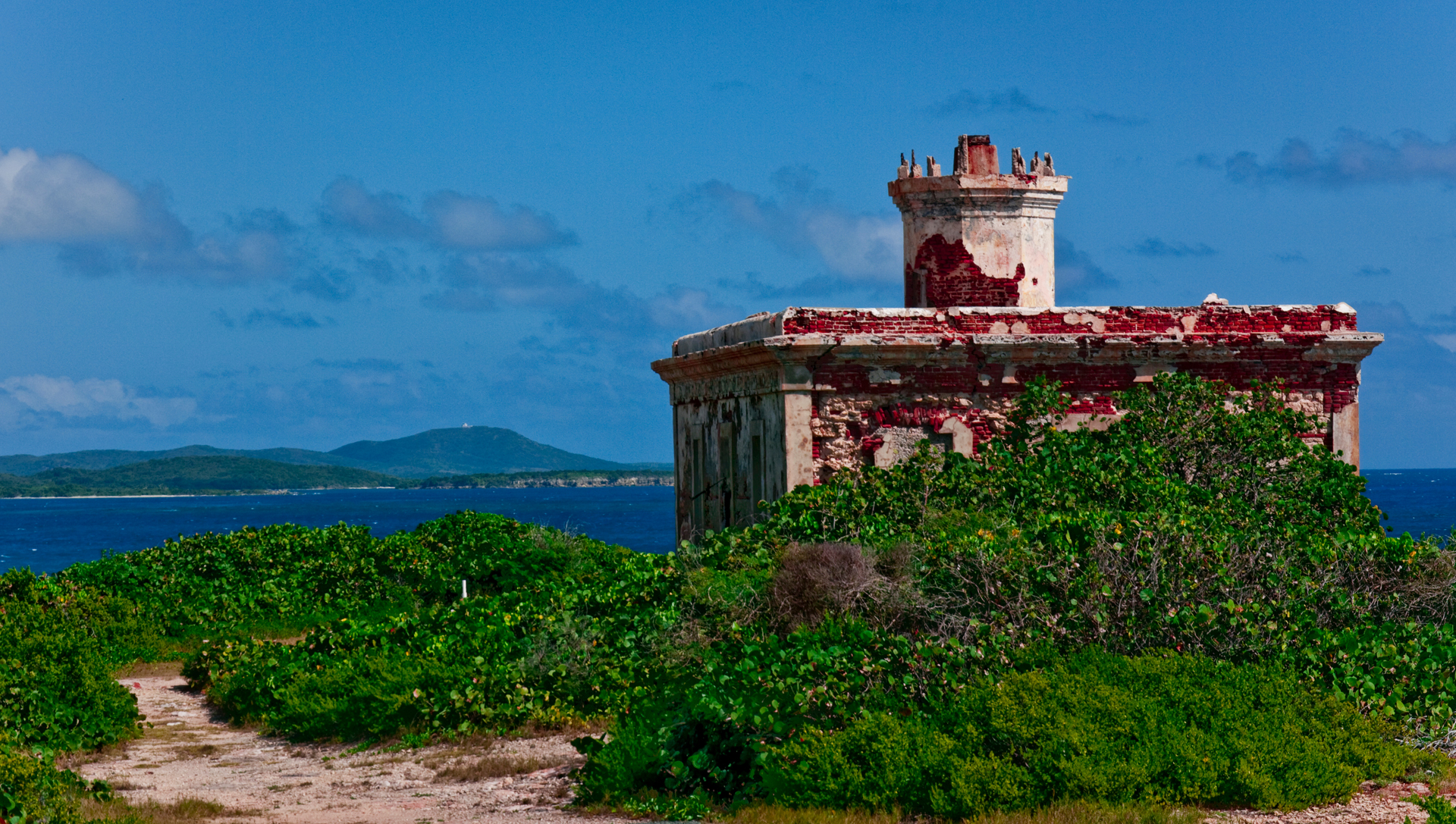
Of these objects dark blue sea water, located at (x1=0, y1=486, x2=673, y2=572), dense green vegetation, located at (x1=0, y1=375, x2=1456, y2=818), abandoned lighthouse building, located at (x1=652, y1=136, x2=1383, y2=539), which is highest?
abandoned lighthouse building, located at (x1=652, y1=136, x2=1383, y2=539)

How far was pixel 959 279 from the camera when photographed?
69.4ft

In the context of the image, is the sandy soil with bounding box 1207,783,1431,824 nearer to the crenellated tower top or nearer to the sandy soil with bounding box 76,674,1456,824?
the sandy soil with bounding box 76,674,1456,824

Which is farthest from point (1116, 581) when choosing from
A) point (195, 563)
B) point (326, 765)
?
point (195, 563)

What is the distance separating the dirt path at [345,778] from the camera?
387 inches

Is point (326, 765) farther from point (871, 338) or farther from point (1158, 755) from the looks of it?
point (871, 338)

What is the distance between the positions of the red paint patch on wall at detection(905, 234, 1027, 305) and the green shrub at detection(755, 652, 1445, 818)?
11899mm

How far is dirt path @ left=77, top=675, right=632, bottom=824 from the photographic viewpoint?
9820 mm

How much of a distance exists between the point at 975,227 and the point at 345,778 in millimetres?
12939

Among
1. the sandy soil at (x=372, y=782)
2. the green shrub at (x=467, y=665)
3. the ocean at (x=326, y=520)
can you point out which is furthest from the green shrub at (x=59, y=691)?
the ocean at (x=326, y=520)

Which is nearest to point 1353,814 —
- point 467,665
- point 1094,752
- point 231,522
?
point 1094,752

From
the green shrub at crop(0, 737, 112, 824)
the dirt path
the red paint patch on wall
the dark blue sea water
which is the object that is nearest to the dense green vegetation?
the dirt path

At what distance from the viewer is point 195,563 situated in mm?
21875

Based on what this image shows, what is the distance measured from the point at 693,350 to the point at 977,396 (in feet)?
18.9

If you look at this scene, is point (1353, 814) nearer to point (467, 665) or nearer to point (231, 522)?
point (467, 665)
